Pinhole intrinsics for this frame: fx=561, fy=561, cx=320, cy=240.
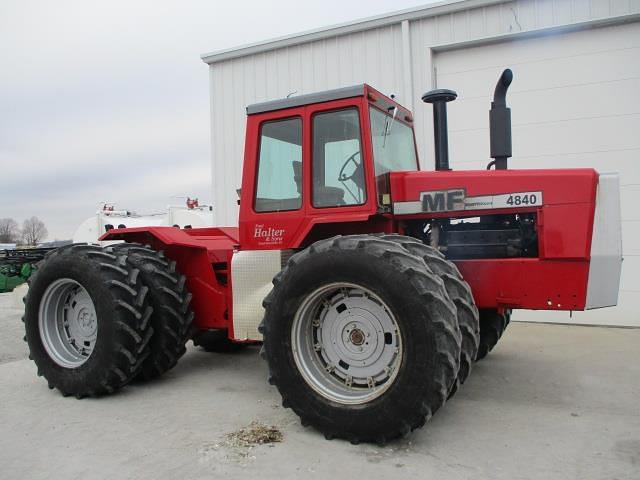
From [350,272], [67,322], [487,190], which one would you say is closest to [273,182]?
[350,272]

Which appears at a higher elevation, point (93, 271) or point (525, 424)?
point (93, 271)

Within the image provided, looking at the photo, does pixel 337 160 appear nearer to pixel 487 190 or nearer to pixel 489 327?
pixel 487 190

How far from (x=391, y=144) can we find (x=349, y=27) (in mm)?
5540

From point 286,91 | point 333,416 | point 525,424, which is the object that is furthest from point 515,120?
point 333,416

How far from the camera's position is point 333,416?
3.68 m

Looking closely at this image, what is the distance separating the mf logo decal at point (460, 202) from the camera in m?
4.17

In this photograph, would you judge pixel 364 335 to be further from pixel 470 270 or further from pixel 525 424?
pixel 525 424

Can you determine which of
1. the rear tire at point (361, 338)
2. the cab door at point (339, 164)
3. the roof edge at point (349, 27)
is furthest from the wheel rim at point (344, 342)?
the roof edge at point (349, 27)

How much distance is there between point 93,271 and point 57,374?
1019mm

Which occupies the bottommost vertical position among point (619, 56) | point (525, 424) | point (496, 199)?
point (525, 424)

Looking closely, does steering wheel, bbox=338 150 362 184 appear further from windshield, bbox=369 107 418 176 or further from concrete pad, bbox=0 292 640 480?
concrete pad, bbox=0 292 640 480

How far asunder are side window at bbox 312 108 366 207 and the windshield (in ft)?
0.49

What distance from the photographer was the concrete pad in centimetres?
334

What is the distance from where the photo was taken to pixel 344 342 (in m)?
3.94
